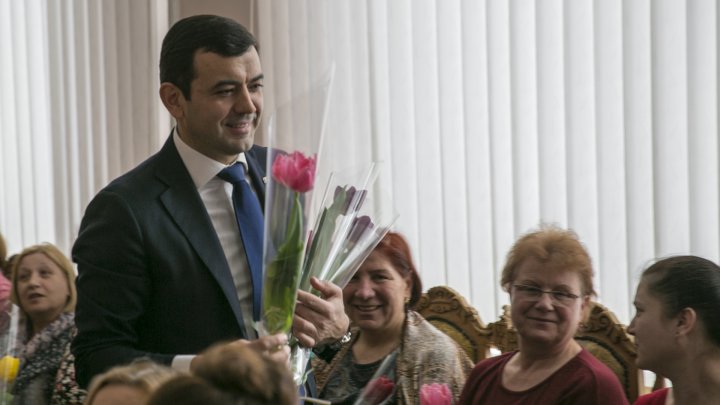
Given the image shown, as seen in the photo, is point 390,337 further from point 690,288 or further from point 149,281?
point 149,281

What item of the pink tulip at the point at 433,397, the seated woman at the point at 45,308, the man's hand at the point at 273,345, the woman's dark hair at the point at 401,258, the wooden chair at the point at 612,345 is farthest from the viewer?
the seated woman at the point at 45,308

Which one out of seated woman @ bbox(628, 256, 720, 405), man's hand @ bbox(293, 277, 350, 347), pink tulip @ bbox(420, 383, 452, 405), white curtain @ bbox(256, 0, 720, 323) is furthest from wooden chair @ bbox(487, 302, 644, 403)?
man's hand @ bbox(293, 277, 350, 347)

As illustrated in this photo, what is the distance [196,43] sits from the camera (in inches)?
83.1

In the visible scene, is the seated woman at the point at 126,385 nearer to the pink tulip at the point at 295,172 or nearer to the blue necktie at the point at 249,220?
the pink tulip at the point at 295,172

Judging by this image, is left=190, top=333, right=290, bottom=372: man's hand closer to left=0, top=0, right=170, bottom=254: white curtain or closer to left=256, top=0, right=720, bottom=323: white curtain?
left=256, top=0, right=720, bottom=323: white curtain

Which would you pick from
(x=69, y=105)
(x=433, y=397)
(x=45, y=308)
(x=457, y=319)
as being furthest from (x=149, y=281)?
(x=69, y=105)

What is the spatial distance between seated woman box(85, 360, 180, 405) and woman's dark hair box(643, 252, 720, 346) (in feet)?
4.95

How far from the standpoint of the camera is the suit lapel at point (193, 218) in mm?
2078

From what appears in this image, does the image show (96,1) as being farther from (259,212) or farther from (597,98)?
(259,212)

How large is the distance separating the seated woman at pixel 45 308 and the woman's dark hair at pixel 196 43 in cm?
214

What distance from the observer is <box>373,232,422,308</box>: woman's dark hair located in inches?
136

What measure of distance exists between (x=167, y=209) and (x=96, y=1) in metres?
3.98

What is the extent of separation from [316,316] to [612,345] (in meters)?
1.58

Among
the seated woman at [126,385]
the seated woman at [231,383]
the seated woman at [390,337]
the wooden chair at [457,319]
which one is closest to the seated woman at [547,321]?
the seated woman at [390,337]
